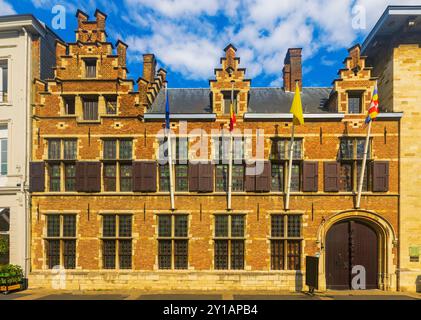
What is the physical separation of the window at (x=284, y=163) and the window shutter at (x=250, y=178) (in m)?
0.95

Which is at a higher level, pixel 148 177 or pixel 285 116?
pixel 285 116

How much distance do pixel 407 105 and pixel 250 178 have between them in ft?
26.7

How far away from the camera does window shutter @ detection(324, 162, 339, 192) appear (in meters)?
13.4

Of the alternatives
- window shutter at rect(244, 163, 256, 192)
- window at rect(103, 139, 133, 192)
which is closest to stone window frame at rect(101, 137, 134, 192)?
window at rect(103, 139, 133, 192)

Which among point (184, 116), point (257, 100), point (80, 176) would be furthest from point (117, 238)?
point (257, 100)

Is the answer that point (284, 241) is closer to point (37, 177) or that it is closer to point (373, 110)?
point (373, 110)

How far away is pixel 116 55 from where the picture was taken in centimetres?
1398

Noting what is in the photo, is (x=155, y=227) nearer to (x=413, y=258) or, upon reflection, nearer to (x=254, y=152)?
(x=254, y=152)

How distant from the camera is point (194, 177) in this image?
44.8 feet

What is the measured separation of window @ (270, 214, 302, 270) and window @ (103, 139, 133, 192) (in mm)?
7186

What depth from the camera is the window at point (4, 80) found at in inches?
567

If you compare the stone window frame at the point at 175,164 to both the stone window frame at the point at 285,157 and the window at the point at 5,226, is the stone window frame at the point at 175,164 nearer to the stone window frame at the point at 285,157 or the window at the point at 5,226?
the stone window frame at the point at 285,157

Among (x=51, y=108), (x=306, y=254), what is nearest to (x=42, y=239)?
(x=51, y=108)

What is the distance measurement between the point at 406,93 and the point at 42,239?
18.5m
